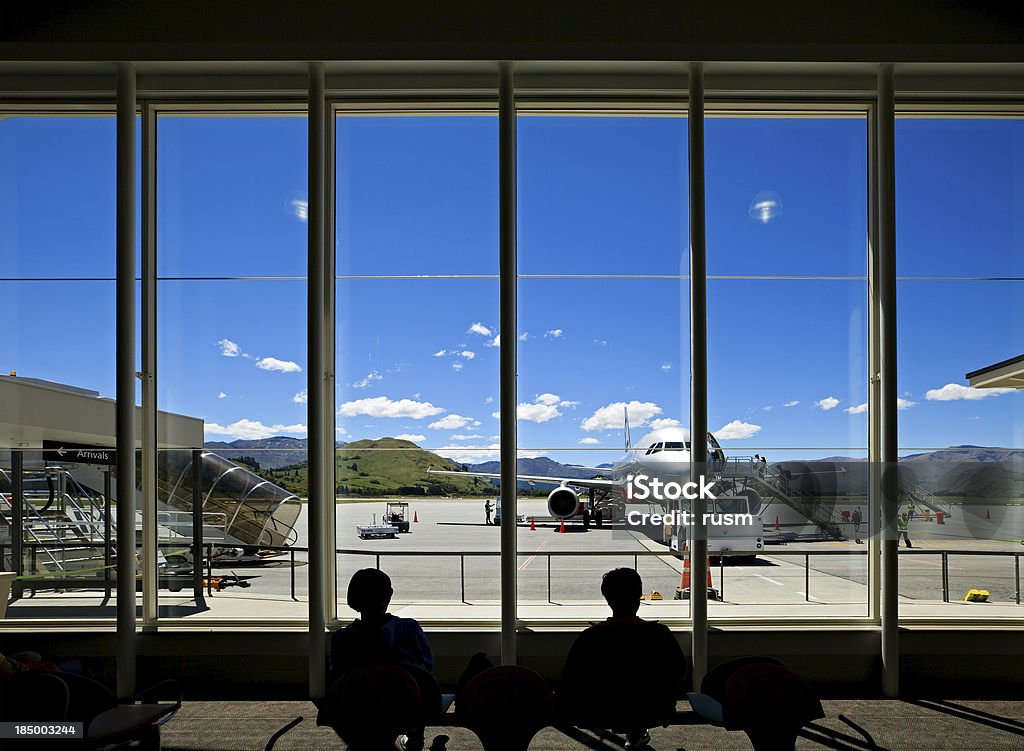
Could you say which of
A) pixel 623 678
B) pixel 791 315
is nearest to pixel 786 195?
pixel 791 315

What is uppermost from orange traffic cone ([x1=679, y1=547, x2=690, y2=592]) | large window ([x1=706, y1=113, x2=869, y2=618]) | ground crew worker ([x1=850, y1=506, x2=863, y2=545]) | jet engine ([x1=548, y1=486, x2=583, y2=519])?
large window ([x1=706, y1=113, x2=869, y2=618])

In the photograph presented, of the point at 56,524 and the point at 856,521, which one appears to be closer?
the point at 856,521

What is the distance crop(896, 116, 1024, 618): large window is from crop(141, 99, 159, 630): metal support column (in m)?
5.32

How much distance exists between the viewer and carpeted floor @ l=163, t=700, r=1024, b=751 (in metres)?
3.88

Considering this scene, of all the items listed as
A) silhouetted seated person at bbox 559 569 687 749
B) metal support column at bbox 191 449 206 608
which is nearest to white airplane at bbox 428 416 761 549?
metal support column at bbox 191 449 206 608

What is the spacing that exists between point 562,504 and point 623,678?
2.23m

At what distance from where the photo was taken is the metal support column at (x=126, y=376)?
4.87 m

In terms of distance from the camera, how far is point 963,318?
5.43 metres

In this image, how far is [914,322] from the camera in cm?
545

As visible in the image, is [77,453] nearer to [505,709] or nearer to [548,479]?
[548,479]

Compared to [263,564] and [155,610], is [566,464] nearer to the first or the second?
[263,564]

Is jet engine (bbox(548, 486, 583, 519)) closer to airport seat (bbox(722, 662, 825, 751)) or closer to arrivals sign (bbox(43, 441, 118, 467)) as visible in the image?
airport seat (bbox(722, 662, 825, 751))

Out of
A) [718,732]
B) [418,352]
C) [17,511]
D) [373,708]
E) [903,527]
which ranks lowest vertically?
[718,732]

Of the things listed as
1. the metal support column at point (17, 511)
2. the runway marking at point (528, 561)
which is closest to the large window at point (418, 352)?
the runway marking at point (528, 561)
